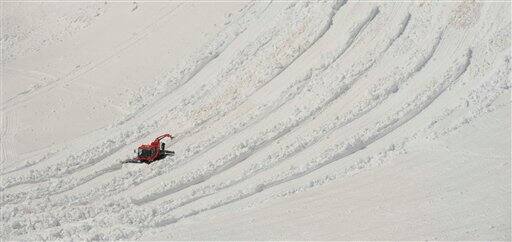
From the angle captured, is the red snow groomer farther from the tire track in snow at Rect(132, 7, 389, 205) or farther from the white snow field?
the tire track in snow at Rect(132, 7, 389, 205)

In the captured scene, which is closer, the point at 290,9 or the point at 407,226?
the point at 407,226

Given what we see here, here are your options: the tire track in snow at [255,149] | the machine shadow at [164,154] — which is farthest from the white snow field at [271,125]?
the machine shadow at [164,154]

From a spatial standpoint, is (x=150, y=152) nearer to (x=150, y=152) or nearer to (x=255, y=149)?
(x=150, y=152)

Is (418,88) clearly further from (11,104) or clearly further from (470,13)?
(11,104)

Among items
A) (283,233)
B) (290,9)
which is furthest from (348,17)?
(283,233)

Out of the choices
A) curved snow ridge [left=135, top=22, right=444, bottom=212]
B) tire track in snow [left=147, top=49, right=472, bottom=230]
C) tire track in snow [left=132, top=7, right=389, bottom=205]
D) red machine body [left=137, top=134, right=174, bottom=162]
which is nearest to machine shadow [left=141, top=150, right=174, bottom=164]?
red machine body [left=137, top=134, right=174, bottom=162]

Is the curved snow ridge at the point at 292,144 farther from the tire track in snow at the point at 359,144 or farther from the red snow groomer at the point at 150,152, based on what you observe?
the red snow groomer at the point at 150,152

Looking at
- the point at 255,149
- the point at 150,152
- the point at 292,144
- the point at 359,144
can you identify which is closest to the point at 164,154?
Answer: the point at 150,152

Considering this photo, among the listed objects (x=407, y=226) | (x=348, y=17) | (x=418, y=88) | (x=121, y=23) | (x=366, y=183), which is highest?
(x=121, y=23)

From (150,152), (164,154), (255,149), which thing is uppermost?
(150,152)
